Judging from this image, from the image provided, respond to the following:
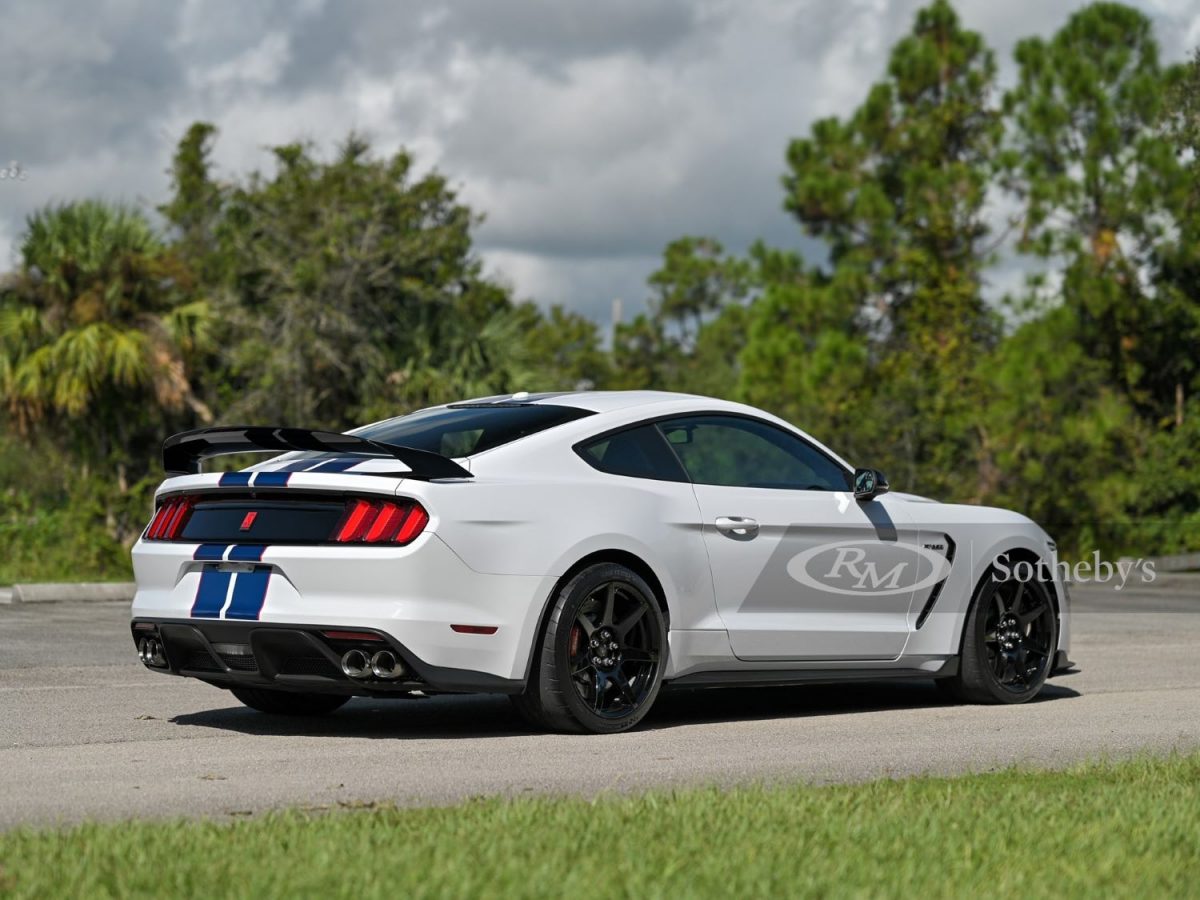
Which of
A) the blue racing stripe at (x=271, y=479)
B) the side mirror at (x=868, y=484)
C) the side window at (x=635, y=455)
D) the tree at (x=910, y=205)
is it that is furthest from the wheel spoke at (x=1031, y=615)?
the tree at (x=910, y=205)

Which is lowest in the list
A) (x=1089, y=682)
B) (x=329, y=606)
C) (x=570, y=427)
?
(x=1089, y=682)

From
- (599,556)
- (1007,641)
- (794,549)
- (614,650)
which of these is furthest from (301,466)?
(1007,641)

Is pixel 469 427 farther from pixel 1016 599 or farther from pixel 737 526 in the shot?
pixel 1016 599

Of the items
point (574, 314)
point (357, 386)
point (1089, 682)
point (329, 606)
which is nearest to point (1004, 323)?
point (357, 386)

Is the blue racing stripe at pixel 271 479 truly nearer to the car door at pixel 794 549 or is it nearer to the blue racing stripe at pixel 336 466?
the blue racing stripe at pixel 336 466

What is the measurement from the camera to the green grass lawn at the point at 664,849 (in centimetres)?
423

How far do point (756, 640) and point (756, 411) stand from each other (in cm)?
121

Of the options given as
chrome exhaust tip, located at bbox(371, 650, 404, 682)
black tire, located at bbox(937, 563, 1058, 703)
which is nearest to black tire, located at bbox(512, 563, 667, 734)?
chrome exhaust tip, located at bbox(371, 650, 404, 682)

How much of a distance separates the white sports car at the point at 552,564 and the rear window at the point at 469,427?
15mm

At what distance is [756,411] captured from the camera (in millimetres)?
8625

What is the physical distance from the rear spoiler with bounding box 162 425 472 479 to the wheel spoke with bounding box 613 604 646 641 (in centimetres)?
99

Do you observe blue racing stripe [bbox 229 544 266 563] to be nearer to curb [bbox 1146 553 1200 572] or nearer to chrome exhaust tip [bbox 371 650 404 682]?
chrome exhaust tip [bbox 371 650 404 682]

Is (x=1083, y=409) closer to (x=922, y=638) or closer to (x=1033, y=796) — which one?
(x=922, y=638)

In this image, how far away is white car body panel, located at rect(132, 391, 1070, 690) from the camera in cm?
689
